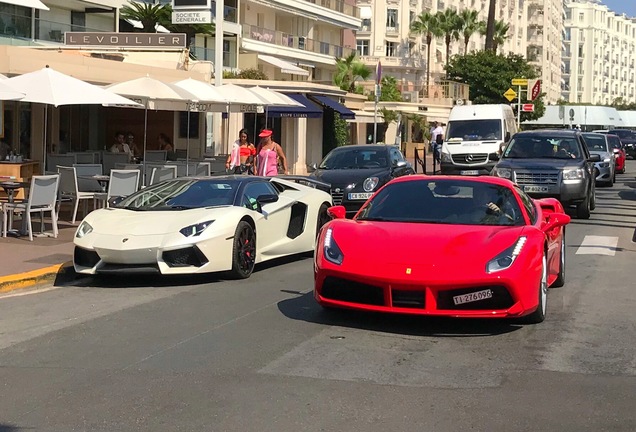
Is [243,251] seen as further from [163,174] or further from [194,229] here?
[163,174]

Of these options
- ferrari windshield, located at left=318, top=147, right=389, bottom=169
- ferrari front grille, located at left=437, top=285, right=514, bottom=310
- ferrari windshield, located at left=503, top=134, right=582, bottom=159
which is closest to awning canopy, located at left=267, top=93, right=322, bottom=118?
ferrari windshield, located at left=318, top=147, right=389, bottom=169

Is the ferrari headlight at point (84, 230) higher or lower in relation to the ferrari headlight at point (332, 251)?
lower

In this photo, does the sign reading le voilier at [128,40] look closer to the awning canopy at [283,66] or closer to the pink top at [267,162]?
the pink top at [267,162]

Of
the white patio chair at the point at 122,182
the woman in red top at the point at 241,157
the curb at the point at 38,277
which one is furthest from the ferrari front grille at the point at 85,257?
the woman in red top at the point at 241,157

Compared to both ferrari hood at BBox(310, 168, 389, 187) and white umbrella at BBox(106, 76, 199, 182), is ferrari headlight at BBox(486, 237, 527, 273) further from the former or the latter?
white umbrella at BBox(106, 76, 199, 182)

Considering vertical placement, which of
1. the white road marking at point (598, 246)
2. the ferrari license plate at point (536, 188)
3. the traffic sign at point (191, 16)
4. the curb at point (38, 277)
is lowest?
the curb at point (38, 277)

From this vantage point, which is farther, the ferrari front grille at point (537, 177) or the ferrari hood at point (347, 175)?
the ferrari hood at point (347, 175)

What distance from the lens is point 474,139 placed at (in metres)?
30.8

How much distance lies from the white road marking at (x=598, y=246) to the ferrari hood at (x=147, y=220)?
6152mm

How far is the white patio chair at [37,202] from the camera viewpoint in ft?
48.4

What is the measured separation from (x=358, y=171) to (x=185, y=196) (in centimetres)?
831

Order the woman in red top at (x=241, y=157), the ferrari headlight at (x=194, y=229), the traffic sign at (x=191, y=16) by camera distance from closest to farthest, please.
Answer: the ferrari headlight at (x=194, y=229) → the woman in red top at (x=241, y=157) → the traffic sign at (x=191, y=16)

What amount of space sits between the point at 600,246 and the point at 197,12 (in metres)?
11.7

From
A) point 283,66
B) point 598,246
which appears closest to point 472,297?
point 598,246
